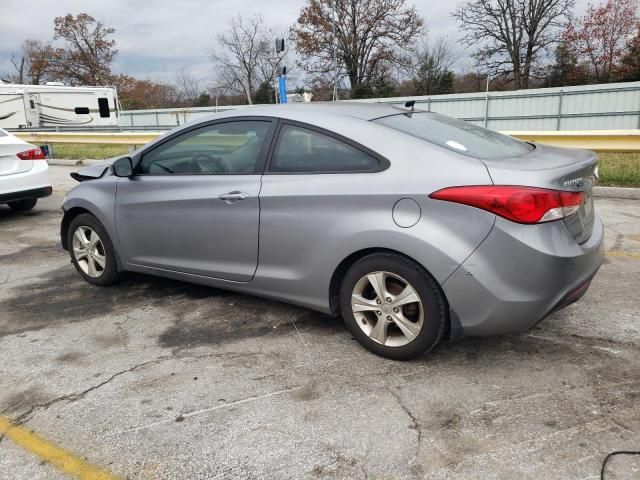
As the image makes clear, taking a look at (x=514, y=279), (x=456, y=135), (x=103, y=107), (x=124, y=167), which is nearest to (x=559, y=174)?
(x=514, y=279)

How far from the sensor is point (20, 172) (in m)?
7.43

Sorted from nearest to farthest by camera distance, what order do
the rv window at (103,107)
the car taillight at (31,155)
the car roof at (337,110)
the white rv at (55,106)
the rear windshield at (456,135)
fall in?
the rear windshield at (456,135), the car roof at (337,110), the car taillight at (31,155), the white rv at (55,106), the rv window at (103,107)

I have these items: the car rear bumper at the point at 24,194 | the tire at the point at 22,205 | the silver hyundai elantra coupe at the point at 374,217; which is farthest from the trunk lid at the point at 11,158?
the silver hyundai elantra coupe at the point at 374,217

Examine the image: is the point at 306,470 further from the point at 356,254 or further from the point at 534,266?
the point at 534,266

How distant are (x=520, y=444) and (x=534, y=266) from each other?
851mm

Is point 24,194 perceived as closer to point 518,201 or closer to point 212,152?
point 212,152

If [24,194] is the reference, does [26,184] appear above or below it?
above

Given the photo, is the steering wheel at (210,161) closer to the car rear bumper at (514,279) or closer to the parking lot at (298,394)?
the parking lot at (298,394)

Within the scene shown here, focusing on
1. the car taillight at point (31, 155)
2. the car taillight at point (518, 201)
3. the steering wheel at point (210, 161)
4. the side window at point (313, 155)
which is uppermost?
the side window at point (313, 155)

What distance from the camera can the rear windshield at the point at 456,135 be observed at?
3.15 metres

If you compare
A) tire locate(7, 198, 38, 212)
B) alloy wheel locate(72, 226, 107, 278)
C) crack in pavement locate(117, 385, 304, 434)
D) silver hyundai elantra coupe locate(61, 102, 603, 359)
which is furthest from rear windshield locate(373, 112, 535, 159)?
tire locate(7, 198, 38, 212)

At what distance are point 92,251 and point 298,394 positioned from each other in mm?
2630

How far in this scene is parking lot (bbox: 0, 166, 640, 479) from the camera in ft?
7.77

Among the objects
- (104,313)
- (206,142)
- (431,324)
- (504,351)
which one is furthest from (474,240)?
(104,313)
